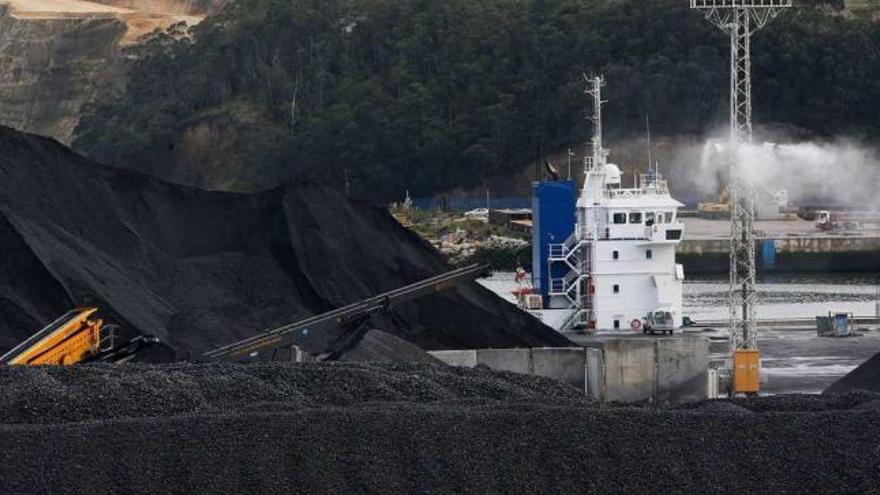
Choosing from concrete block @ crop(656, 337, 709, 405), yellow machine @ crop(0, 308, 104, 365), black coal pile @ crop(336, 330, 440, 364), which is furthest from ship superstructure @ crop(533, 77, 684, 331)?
yellow machine @ crop(0, 308, 104, 365)

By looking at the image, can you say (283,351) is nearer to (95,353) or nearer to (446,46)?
(95,353)

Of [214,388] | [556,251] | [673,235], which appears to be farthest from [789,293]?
[214,388]

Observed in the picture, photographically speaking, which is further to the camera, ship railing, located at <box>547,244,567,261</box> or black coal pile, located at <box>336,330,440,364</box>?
ship railing, located at <box>547,244,567,261</box>

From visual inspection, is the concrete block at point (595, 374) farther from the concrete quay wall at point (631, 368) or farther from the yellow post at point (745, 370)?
the yellow post at point (745, 370)

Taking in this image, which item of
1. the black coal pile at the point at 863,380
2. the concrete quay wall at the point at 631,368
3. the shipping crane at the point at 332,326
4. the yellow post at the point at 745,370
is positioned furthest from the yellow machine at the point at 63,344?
the yellow post at the point at 745,370

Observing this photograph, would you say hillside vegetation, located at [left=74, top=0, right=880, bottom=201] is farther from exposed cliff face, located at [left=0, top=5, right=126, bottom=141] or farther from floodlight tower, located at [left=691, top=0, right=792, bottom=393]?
floodlight tower, located at [left=691, top=0, right=792, bottom=393]
